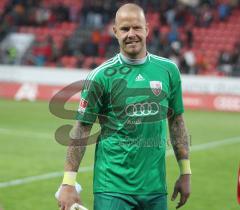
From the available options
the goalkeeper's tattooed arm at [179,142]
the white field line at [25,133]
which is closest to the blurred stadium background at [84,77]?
the white field line at [25,133]

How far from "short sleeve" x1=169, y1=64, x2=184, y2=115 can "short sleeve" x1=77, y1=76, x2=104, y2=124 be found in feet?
1.89

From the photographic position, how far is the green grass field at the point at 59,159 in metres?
9.59

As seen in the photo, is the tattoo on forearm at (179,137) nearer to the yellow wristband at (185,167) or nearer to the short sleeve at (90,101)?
the yellow wristband at (185,167)

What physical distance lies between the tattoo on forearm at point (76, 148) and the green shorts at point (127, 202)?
0.28 meters

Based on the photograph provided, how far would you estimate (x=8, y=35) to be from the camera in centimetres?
3127

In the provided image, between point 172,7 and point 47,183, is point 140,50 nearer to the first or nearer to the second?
point 47,183

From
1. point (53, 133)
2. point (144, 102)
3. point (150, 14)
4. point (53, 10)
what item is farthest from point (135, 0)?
point (144, 102)

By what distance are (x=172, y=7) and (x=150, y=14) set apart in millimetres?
1325

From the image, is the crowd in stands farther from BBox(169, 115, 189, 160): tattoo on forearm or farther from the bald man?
the bald man

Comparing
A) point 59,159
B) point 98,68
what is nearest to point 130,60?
point 98,68

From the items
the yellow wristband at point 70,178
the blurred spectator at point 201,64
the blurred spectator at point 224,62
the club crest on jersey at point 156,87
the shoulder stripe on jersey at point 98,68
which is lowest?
the blurred spectator at point 201,64

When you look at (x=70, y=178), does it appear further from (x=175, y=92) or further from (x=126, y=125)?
(x=175, y=92)

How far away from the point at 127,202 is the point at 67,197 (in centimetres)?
44

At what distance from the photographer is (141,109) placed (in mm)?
5023
